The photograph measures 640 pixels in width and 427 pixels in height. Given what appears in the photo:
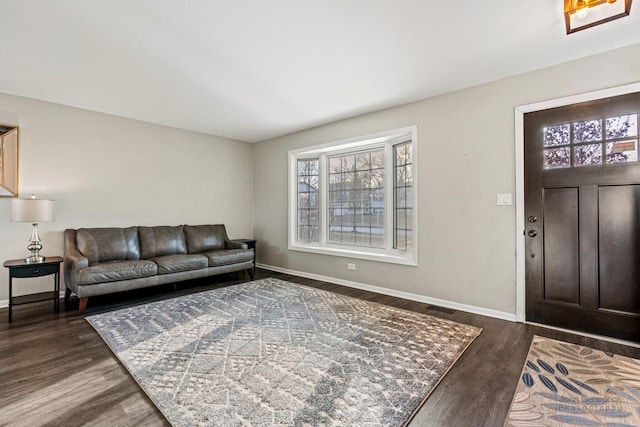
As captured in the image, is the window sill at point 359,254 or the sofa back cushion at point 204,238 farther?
the sofa back cushion at point 204,238

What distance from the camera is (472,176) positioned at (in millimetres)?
3332

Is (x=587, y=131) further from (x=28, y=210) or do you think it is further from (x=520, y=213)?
(x=28, y=210)

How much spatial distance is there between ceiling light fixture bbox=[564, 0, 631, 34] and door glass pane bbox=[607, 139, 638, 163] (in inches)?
40.8

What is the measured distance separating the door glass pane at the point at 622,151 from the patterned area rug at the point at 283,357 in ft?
6.33

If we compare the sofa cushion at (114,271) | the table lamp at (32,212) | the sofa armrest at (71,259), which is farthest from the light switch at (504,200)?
the table lamp at (32,212)

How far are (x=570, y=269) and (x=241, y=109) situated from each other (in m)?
4.16

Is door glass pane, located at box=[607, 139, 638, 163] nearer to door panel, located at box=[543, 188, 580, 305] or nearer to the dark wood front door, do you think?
the dark wood front door

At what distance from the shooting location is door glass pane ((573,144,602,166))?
2.64 metres

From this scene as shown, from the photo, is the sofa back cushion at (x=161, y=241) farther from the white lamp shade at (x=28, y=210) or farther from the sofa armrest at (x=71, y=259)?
the white lamp shade at (x=28, y=210)

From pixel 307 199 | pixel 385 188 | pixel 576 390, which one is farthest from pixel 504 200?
pixel 307 199

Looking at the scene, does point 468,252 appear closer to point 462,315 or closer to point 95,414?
point 462,315

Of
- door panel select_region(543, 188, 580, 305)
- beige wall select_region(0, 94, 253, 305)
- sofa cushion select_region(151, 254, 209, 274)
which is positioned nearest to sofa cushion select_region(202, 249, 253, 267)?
sofa cushion select_region(151, 254, 209, 274)

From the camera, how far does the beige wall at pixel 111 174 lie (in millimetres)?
3670

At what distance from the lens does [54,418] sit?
1593 millimetres
